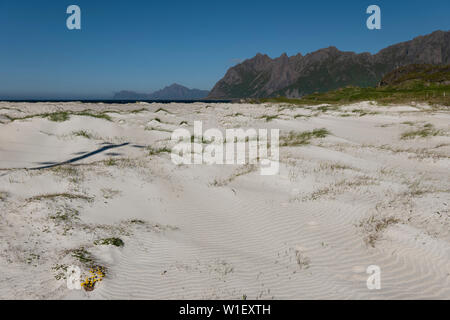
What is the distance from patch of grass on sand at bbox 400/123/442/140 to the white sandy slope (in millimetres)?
8083

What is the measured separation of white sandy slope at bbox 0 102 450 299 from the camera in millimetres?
5441

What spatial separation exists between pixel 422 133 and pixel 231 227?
22.8m

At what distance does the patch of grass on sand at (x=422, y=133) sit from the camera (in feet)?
71.3

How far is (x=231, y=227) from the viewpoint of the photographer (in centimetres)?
856

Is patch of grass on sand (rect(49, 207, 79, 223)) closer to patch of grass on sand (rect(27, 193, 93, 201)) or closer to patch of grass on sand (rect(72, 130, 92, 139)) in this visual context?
patch of grass on sand (rect(27, 193, 93, 201))

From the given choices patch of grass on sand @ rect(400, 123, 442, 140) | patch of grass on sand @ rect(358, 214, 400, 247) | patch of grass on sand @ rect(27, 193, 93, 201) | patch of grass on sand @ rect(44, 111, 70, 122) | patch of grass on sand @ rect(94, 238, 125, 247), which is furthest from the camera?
patch of grass on sand @ rect(44, 111, 70, 122)

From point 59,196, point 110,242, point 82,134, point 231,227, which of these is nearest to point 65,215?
point 59,196

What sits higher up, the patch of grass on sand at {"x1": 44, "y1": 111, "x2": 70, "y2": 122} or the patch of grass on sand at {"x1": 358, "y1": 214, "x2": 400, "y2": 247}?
the patch of grass on sand at {"x1": 44, "y1": 111, "x2": 70, "y2": 122}

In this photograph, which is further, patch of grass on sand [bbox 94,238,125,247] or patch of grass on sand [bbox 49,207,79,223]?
patch of grass on sand [bbox 49,207,79,223]

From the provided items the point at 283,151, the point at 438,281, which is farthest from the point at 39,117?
the point at 438,281

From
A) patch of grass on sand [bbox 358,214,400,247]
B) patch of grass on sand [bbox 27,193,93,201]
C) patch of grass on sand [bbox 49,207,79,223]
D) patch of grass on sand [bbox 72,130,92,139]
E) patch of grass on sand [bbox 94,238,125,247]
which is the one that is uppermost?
patch of grass on sand [bbox 72,130,92,139]

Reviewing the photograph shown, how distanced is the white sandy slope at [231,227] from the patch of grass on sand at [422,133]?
8.08 m

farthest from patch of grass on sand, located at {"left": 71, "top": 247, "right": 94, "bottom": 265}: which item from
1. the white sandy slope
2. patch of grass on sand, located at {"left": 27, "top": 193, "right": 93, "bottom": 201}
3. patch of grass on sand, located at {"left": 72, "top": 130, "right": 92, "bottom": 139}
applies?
patch of grass on sand, located at {"left": 72, "top": 130, "right": 92, "bottom": 139}

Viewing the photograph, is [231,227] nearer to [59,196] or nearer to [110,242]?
[110,242]
